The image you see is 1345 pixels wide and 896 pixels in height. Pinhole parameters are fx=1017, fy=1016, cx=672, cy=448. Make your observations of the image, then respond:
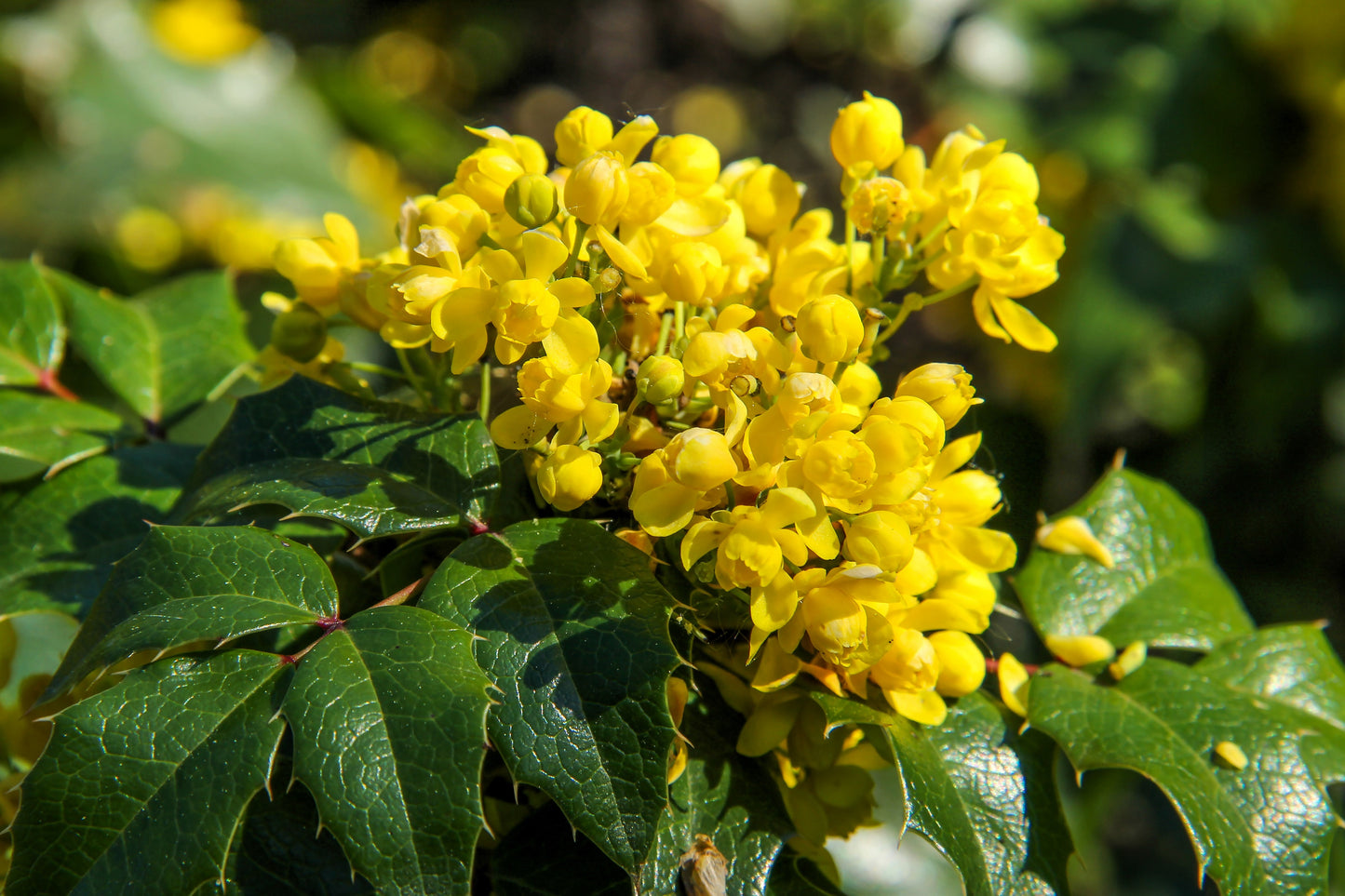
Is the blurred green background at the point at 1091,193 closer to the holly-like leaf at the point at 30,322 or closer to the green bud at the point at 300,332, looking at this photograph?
the holly-like leaf at the point at 30,322

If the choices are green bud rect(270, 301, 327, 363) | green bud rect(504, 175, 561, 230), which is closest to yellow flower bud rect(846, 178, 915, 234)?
green bud rect(504, 175, 561, 230)

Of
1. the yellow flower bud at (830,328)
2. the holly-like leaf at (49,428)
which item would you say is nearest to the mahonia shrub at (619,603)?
the yellow flower bud at (830,328)

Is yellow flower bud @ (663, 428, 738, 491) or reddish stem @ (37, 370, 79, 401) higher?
yellow flower bud @ (663, 428, 738, 491)

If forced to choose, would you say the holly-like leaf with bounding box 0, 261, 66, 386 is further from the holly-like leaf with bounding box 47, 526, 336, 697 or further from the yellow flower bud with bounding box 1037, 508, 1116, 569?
the yellow flower bud with bounding box 1037, 508, 1116, 569

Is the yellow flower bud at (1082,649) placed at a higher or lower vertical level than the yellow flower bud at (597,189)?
lower

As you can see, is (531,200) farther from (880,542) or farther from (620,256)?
(880,542)

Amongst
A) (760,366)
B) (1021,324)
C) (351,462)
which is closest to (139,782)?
(351,462)

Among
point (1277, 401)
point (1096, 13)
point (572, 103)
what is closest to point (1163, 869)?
point (1277, 401)

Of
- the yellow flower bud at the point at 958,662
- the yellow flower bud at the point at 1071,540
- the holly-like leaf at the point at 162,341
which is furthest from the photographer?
the holly-like leaf at the point at 162,341
